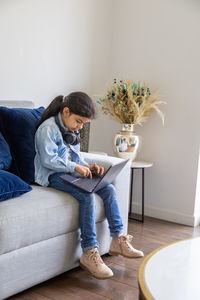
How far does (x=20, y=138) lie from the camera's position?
2.25 metres

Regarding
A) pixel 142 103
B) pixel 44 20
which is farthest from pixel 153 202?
pixel 44 20

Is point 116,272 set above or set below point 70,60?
below

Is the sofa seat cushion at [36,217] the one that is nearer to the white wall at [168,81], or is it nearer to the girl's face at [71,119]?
the girl's face at [71,119]

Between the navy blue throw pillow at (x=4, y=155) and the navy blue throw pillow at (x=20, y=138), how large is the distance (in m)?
0.05

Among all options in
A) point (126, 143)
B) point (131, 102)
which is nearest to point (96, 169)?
point (126, 143)

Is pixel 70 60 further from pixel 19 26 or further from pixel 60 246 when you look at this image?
pixel 60 246

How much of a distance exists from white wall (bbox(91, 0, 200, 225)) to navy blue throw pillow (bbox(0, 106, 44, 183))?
1.26 metres

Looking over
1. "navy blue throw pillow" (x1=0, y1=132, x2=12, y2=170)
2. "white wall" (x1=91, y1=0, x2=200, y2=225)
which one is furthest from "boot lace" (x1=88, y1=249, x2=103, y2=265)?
"white wall" (x1=91, y1=0, x2=200, y2=225)

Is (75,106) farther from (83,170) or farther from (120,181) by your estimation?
(120,181)

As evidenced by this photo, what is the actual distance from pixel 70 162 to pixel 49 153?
0.43ft

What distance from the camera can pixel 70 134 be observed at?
230 centimetres

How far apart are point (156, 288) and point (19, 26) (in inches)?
77.7

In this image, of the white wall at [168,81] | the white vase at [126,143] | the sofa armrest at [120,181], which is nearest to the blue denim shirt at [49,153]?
the sofa armrest at [120,181]

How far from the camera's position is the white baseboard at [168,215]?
3154 mm
